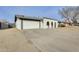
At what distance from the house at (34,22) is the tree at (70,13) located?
0.15 metres

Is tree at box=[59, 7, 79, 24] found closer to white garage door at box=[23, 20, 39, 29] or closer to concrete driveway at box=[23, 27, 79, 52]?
concrete driveway at box=[23, 27, 79, 52]

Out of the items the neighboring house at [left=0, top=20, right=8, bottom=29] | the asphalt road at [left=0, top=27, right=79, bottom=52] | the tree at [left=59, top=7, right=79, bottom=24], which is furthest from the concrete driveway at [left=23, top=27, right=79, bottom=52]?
the neighboring house at [left=0, top=20, right=8, bottom=29]

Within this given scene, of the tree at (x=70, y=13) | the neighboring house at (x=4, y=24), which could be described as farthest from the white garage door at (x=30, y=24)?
the tree at (x=70, y=13)

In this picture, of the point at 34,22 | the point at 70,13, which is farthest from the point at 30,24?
the point at 70,13

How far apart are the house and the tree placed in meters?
0.15

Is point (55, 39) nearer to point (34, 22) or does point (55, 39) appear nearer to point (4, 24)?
point (34, 22)

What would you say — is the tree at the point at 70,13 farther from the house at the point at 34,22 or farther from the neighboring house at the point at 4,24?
the neighboring house at the point at 4,24

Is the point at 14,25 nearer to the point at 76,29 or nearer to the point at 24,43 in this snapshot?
the point at 24,43

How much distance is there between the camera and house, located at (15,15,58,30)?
6.69ft

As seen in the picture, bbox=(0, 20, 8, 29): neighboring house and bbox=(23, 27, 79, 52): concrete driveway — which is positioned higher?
bbox=(0, 20, 8, 29): neighboring house

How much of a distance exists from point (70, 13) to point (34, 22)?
0.48 metres

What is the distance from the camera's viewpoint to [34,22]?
2.06 metres
